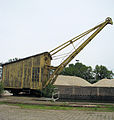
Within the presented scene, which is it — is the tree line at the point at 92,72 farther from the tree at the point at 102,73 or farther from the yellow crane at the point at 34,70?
the yellow crane at the point at 34,70

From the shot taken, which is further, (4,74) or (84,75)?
(84,75)

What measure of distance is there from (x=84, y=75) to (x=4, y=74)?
51301mm

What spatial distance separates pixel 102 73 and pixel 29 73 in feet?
180

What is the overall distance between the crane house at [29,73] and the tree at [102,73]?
5235 centimetres

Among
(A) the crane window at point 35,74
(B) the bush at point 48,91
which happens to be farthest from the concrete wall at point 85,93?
(A) the crane window at point 35,74

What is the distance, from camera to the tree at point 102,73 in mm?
68125

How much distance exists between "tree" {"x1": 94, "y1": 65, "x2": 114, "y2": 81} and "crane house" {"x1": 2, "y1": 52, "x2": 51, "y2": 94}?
5235cm

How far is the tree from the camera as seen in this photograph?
224ft

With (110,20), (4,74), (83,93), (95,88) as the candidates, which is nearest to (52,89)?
(83,93)

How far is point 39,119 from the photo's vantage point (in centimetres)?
643

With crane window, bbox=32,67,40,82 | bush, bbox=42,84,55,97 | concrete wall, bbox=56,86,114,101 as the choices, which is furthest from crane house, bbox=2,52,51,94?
concrete wall, bbox=56,86,114,101

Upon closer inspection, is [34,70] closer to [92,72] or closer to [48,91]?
[48,91]

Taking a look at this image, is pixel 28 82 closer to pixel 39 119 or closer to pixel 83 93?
pixel 83 93

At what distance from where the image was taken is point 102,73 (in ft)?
227
